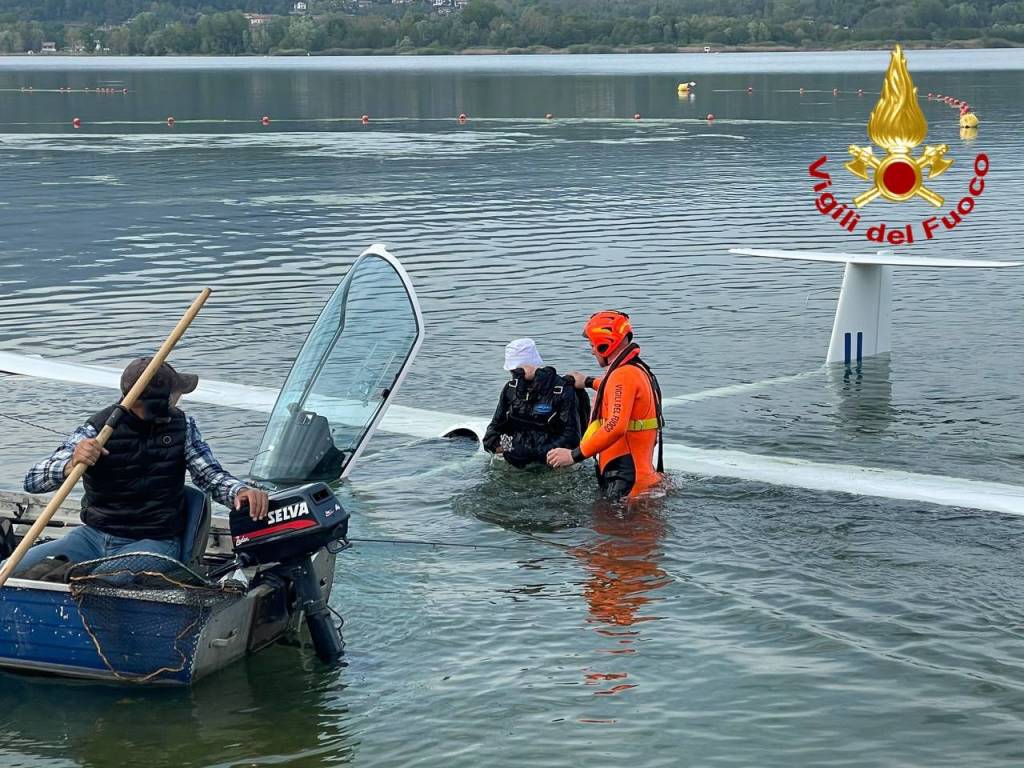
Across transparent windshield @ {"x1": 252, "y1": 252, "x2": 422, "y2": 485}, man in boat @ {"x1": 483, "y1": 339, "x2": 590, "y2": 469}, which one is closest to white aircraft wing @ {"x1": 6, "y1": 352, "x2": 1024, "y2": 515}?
man in boat @ {"x1": 483, "y1": 339, "x2": 590, "y2": 469}

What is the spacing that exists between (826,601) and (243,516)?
13.3ft

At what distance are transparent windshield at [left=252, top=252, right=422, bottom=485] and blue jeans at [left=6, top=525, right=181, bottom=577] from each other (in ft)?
9.40

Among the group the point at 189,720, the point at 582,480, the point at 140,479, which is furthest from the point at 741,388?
the point at 189,720

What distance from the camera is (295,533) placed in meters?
8.10

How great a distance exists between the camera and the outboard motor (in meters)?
8.11

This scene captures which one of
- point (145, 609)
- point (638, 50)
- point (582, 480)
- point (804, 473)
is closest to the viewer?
point (145, 609)

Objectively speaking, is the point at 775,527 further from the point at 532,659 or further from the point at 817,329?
the point at 817,329

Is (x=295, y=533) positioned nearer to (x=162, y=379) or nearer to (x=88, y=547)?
(x=162, y=379)

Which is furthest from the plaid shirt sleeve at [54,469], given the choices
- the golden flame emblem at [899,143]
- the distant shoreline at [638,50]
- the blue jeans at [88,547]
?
the distant shoreline at [638,50]

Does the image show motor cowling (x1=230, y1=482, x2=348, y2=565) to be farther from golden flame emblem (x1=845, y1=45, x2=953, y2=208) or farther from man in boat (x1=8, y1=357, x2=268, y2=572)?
golden flame emblem (x1=845, y1=45, x2=953, y2=208)

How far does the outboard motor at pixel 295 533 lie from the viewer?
8.11 metres

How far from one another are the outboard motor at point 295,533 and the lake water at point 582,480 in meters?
0.79

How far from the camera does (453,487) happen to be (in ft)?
42.1

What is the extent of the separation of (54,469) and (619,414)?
4406mm
